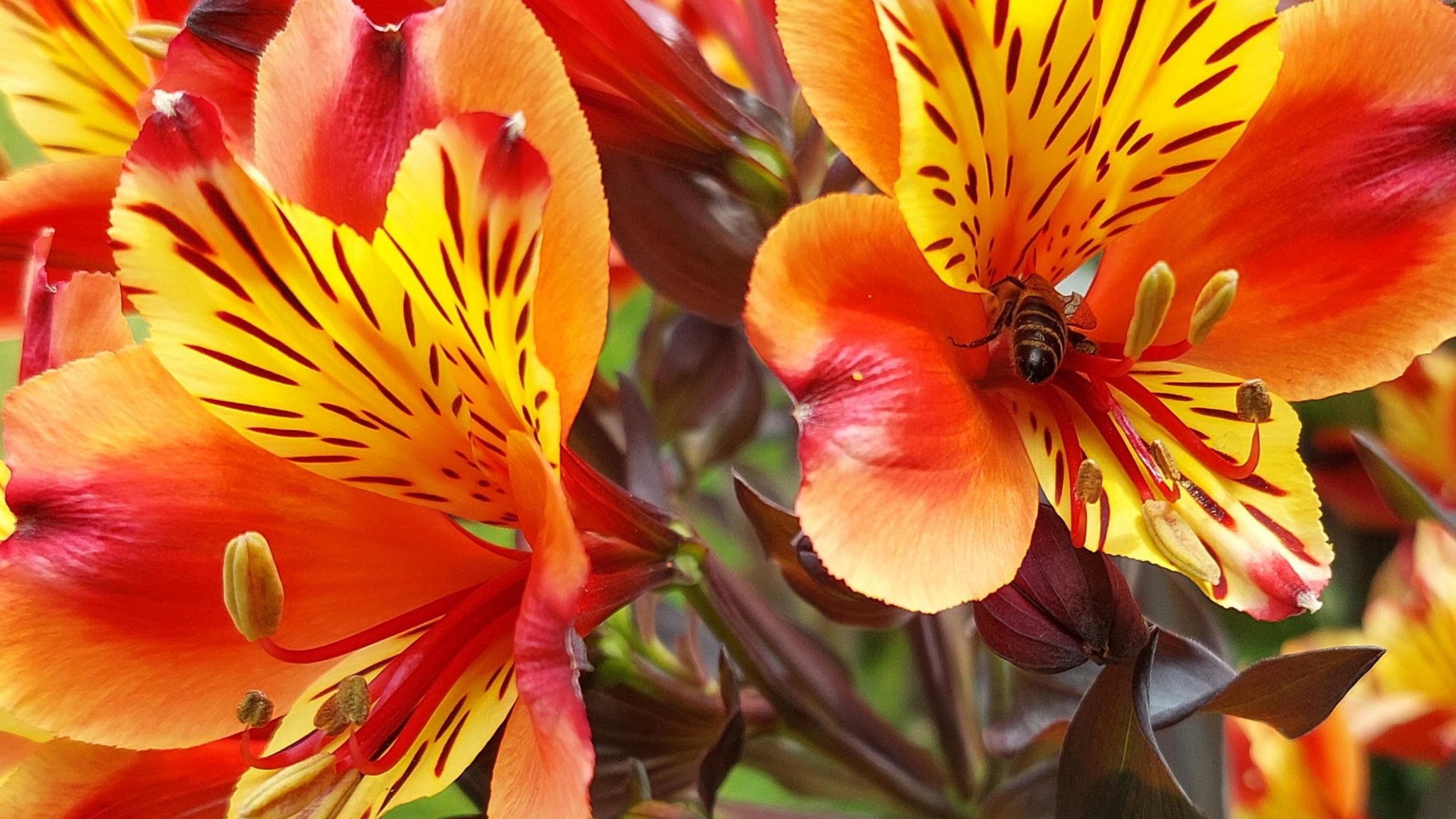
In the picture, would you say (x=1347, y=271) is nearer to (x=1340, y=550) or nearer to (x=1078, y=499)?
(x=1078, y=499)

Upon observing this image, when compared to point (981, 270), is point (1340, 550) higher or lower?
lower

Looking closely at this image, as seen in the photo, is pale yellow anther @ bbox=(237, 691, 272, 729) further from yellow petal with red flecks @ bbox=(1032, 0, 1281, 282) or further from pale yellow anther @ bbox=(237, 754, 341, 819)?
yellow petal with red flecks @ bbox=(1032, 0, 1281, 282)

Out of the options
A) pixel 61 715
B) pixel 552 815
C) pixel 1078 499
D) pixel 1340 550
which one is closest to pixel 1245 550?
pixel 1078 499

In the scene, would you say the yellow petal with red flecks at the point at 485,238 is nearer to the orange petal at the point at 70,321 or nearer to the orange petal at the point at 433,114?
the orange petal at the point at 433,114

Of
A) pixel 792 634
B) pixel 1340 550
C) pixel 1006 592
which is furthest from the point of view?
pixel 1340 550

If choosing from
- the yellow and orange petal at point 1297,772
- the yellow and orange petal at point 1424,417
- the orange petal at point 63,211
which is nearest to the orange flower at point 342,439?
the orange petal at point 63,211

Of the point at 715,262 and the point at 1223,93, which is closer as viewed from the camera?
the point at 1223,93
